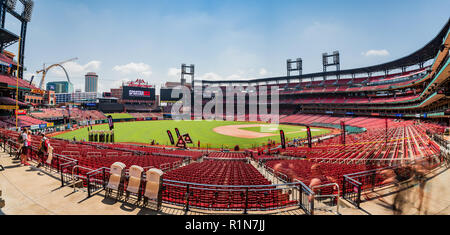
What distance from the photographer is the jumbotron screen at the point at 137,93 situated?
303 feet

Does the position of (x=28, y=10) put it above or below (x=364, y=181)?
above

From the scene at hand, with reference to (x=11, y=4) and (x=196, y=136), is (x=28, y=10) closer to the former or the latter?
(x=11, y=4)

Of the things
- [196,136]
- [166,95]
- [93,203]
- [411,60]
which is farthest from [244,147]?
[166,95]

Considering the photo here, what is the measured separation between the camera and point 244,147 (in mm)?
30250

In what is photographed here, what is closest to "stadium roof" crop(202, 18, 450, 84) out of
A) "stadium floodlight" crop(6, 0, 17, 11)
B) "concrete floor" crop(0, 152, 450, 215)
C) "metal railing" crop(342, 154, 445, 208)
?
"metal railing" crop(342, 154, 445, 208)

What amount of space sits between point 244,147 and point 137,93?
83.7 metres

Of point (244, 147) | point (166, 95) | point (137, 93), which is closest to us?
point (244, 147)

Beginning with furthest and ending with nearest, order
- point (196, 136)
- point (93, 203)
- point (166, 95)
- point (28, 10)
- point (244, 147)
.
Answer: point (166, 95) → point (28, 10) → point (196, 136) → point (244, 147) → point (93, 203)

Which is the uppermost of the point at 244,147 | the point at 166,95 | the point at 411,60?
the point at 411,60

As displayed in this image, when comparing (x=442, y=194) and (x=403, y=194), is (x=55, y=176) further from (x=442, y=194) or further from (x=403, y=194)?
(x=442, y=194)

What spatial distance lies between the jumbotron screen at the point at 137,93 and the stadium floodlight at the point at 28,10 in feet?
151

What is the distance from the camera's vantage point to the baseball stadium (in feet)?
17.2

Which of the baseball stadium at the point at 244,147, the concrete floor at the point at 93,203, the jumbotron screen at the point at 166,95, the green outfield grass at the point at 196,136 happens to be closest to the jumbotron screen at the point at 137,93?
the baseball stadium at the point at 244,147
